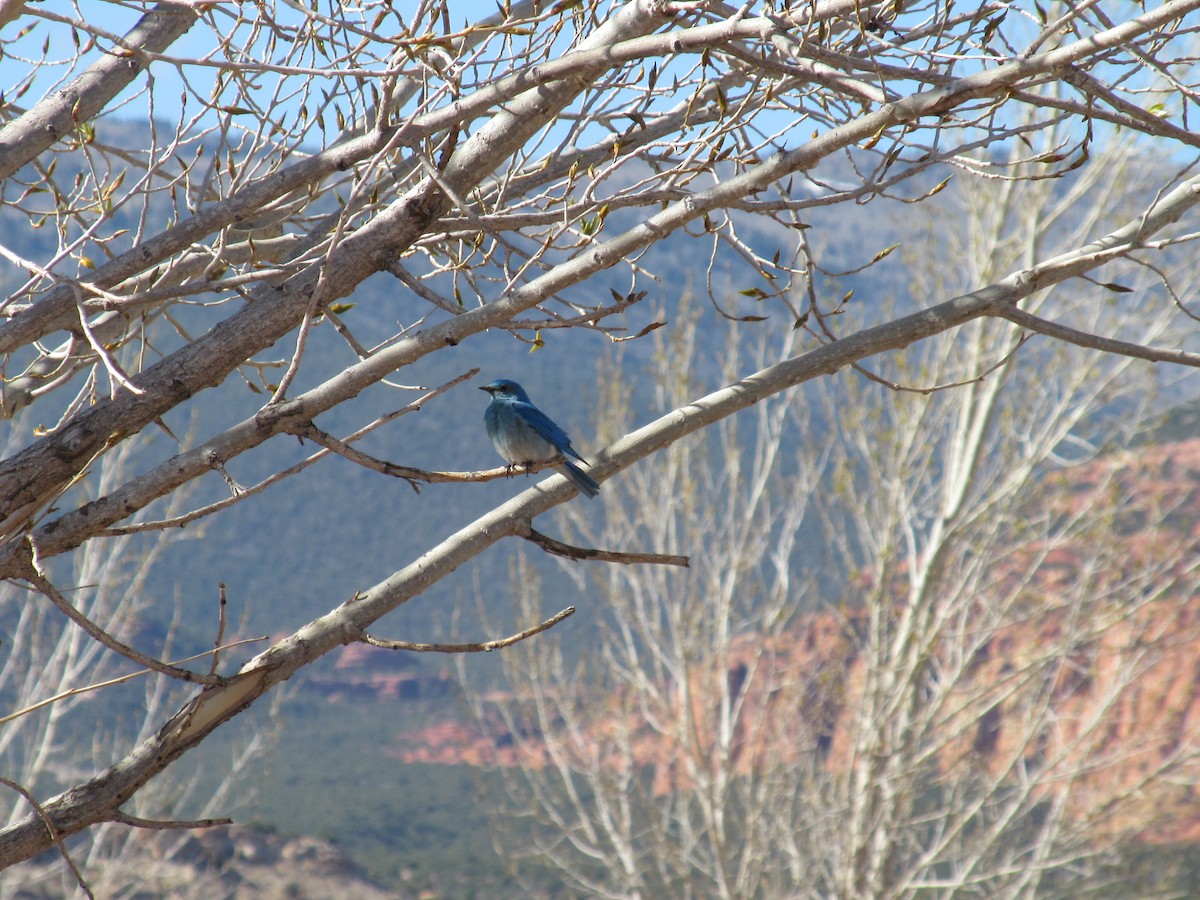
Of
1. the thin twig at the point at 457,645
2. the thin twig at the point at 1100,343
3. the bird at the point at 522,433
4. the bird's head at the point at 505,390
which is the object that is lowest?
the thin twig at the point at 457,645

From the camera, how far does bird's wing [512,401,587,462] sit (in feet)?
14.0

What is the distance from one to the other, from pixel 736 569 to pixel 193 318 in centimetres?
2754

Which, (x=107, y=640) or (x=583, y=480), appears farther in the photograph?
(x=583, y=480)

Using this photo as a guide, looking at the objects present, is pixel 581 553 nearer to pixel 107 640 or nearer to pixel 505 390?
pixel 107 640

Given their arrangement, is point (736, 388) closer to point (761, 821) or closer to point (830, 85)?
point (830, 85)

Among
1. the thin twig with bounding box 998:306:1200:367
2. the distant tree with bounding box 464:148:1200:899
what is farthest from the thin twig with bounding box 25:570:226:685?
the distant tree with bounding box 464:148:1200:899

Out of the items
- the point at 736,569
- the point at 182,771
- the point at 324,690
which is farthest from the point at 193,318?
the point at 736,569

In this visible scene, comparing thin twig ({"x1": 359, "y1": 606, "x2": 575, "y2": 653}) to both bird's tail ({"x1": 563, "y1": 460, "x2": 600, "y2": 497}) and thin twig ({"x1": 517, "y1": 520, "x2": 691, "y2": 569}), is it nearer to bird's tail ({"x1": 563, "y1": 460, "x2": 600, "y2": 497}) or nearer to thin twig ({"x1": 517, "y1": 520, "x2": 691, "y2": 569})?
thin twig ({"x1": 517, "y1": 520, "x2": 691, "y2": 569})

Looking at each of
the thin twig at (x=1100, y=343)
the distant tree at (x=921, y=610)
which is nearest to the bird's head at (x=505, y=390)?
the thin twig at (x=1100, y=343)

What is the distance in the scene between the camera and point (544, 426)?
4.36 m

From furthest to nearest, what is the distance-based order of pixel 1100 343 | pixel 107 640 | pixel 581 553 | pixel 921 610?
pixel 921 610, pixel 581 553, pixel 1100 343, pixel 107 640

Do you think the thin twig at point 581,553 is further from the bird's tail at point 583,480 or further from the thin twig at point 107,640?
the thin twig at point 107,640

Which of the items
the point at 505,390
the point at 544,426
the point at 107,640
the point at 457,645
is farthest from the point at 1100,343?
the point at 505,390

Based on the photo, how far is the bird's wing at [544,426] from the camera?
4.27m
